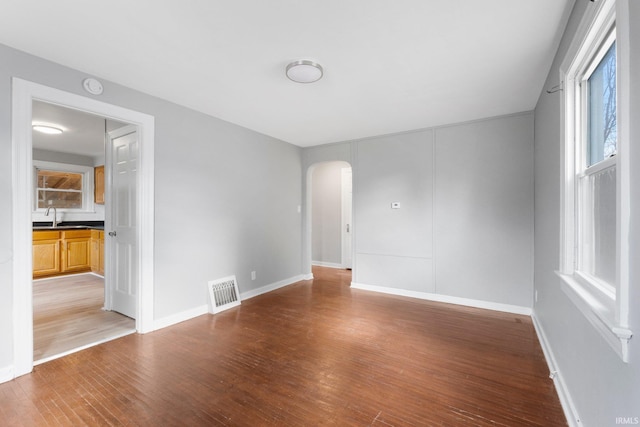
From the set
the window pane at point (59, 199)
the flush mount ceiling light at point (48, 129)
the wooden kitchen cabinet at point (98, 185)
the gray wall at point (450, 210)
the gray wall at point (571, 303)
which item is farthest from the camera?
the wooden kitchen cabinet at point (98, 185)

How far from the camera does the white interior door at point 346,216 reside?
6527 mm

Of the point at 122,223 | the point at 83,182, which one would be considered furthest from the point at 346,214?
the point at 83,182

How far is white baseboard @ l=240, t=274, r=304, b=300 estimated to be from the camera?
4.21 metres

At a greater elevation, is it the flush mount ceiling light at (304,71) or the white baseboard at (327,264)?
the flush mount ceiling light at (304,71)

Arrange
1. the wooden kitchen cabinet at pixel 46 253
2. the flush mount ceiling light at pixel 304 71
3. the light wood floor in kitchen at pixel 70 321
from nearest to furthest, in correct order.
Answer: the flush mount ceiling light at pixel 304 71 → the light wood floor in kitchen at pixel 70 321 → the wooden kitchen cabinet at pixel 46 253

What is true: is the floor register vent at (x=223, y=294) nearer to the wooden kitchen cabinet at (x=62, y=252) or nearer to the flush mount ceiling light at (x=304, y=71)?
the flush mount ceiling light at (x=304, y=71)

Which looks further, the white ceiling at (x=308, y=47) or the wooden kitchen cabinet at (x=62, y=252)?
the wooden kitchen cabinet at (x=62, y=252)

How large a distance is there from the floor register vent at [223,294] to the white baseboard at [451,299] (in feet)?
6.45

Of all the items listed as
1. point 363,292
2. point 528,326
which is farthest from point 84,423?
point 528,326

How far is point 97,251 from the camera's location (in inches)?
226

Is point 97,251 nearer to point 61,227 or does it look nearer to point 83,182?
point 61,227

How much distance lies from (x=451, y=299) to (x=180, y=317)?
3.57 m

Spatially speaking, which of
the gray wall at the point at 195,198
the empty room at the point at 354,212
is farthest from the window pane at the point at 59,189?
the gray wall at the point at 195,198

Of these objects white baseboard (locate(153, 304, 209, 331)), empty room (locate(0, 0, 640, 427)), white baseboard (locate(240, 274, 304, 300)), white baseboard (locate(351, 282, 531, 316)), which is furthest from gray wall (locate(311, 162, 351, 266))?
white baseboard (locate(153, 304, 209, 331))
